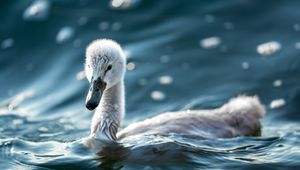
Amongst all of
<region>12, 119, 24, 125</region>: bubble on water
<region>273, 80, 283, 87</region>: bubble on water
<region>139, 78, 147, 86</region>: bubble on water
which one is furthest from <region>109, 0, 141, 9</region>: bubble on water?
<region>12, 119, 24, 125</region>: bubble on water

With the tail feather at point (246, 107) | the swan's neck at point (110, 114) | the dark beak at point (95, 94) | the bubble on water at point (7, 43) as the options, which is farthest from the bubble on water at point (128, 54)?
the dark beak at point (95, 94)

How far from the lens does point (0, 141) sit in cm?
809

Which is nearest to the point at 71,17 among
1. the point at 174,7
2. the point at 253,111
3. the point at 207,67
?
the point at 174,7

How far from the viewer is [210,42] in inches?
432

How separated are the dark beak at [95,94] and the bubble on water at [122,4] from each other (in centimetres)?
455

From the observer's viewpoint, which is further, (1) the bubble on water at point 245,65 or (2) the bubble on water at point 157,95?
(1) the bubble on water at point 245,65

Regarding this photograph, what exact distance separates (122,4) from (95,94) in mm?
4959

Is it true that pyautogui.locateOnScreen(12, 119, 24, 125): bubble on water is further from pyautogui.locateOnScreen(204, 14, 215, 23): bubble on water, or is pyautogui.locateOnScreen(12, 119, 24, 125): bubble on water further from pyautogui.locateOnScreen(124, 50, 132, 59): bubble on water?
pyautogui.locateOnScreen(204, 14, 215, 23): bubble on water

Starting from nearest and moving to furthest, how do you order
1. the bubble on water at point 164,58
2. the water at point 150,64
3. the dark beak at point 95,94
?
the dark beak at point 95,94 → the water at point 150,64 → the bubble on water at point 164,58

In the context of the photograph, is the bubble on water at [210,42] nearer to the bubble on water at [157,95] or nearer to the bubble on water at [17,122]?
the bubble on water at [157,95]

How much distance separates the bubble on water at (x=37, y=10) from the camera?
1178cm

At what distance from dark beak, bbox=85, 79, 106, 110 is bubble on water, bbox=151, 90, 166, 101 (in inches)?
105

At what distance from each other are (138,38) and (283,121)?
3020 millimetres

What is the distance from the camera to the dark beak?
6.97 m
